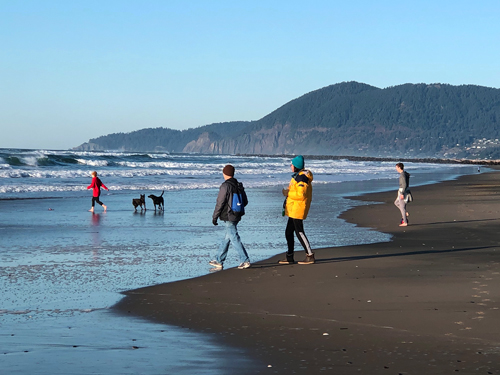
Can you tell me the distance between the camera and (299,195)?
9.78 metres

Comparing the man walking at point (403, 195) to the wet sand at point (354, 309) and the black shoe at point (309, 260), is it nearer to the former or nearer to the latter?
the wet sand at point (354, 309)

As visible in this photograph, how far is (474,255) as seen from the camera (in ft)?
33.8

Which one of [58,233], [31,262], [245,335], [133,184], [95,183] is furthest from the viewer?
[133,184]

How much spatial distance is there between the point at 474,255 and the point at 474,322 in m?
4.52

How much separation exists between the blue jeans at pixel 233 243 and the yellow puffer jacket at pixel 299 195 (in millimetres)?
918

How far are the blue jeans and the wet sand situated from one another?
26 centimetres

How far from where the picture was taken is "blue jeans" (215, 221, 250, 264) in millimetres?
9453

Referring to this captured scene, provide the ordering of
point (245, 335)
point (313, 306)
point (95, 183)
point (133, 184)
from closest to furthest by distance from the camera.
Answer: point (245, 335) < point (313, 306) < point (95, 183) < point (133, 184)

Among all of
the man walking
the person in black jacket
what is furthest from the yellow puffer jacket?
the man walking

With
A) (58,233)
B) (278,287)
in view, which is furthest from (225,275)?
(58,233)

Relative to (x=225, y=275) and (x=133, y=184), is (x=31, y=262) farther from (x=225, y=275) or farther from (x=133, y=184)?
(x=133, y=184)

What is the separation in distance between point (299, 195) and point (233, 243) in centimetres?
118

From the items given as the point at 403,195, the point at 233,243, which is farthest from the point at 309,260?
the point at 403,195

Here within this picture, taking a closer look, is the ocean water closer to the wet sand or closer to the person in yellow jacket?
the wet sand
